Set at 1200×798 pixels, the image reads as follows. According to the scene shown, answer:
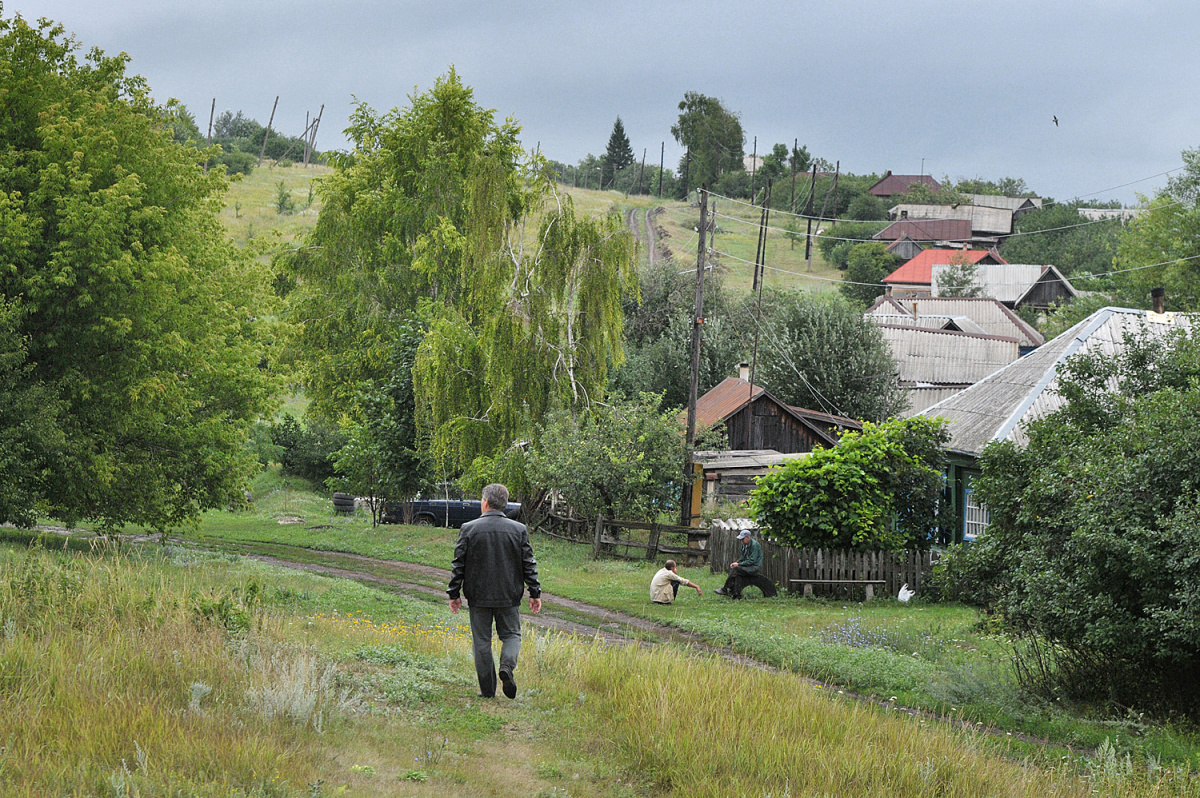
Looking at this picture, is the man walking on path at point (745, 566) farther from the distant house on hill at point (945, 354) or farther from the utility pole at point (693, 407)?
the distant house on hill at point (945, 354)

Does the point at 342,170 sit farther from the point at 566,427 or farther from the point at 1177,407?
the point at 1177,407

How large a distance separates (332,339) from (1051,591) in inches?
1443

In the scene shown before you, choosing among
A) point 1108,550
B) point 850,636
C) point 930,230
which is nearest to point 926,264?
point 930,230

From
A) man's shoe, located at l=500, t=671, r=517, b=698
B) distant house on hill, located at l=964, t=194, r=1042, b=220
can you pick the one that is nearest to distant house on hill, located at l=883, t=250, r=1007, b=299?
distant house on hill, located at l=964, t=194, r=1042, b=220

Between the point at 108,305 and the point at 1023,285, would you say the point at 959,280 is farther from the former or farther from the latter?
the point at 108,305

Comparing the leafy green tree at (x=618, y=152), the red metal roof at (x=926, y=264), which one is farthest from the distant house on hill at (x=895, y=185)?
the leafy green tree at (x=618, y=152)

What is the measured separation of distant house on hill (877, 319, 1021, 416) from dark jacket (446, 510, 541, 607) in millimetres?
47701

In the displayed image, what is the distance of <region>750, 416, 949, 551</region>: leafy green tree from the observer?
2045 centimetres

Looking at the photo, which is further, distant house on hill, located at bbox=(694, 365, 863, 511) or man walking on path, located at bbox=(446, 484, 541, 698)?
distant house on hill, located at bbox=(694, 365, 863, 511)

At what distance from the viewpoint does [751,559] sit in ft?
65.5

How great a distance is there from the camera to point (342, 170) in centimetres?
4469

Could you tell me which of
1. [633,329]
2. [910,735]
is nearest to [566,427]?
[910,735]

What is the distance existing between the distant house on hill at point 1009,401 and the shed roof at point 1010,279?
56.9 metres

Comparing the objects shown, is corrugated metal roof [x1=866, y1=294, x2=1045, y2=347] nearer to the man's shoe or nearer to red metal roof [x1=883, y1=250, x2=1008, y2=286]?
red metal roof [x1=883, y1=250, x2=1008, y2=286]
